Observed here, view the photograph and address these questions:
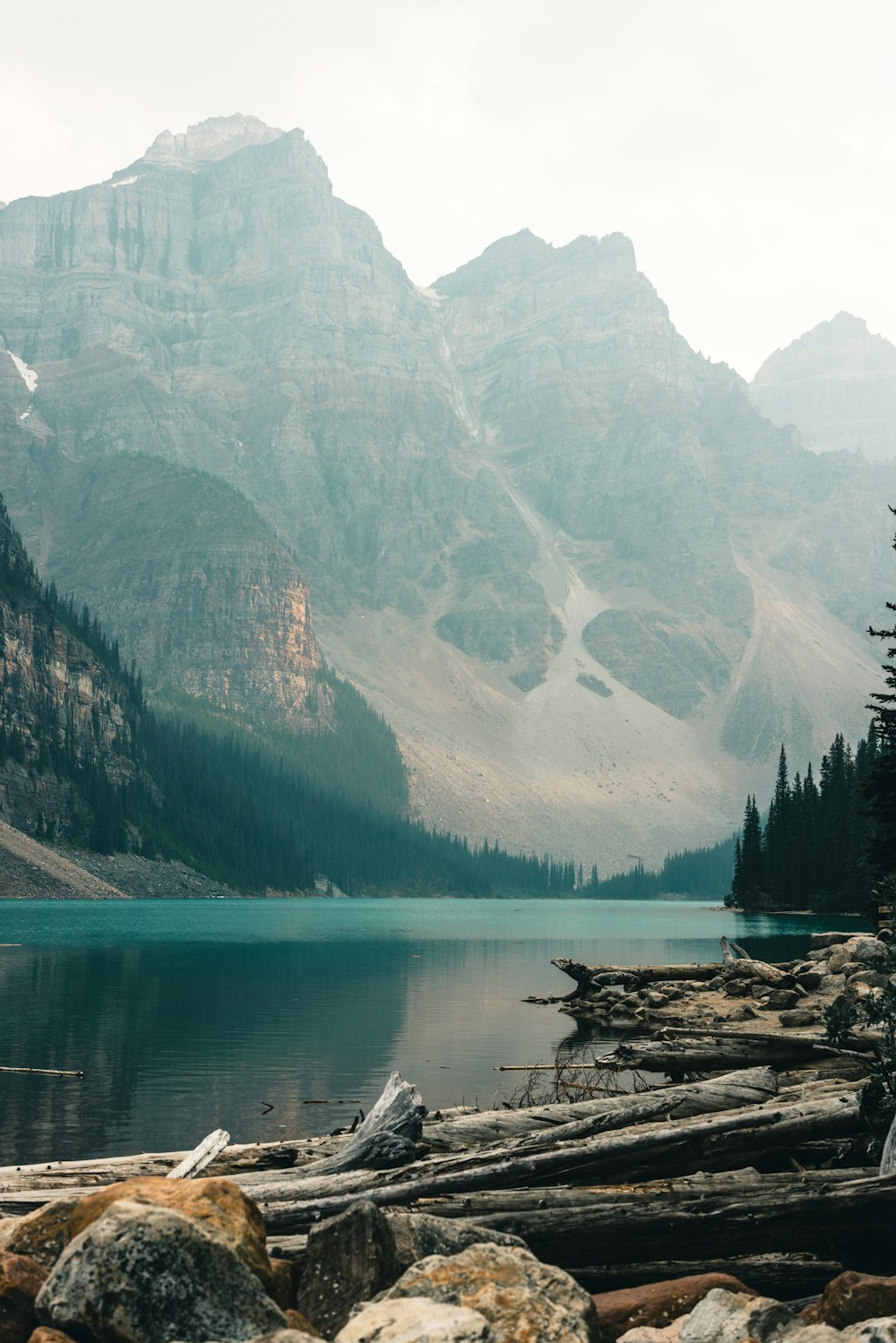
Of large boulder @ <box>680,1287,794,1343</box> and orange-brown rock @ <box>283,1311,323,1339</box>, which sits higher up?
large boulder @ <box>680,1287,794,1343</box>

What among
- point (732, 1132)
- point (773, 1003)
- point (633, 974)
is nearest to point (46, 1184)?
point (732, 1132)

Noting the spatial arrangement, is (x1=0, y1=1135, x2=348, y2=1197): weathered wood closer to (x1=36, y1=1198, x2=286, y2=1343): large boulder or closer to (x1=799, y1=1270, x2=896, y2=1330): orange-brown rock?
(x1=36, y1=1198, x2=286, y2=1343): large boulder

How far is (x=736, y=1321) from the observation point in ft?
40.9

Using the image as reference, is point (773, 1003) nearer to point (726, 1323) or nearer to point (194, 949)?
point (726, 1323)

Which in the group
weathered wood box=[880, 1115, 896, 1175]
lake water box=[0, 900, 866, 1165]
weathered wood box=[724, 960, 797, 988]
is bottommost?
lake water box=[0, 900, 866, 1165]

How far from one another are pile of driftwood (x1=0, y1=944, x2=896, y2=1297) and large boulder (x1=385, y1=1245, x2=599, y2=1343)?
2414mm

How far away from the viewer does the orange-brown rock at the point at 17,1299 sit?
12.6 metres

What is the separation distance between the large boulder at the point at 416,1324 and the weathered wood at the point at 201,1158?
5210 mm

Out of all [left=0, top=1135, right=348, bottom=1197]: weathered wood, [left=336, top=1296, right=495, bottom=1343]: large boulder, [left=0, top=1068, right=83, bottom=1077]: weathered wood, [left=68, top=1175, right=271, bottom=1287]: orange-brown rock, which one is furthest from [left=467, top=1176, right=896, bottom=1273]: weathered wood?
[left=0, top=1068, right=83, bottom=1077]: weathered wood

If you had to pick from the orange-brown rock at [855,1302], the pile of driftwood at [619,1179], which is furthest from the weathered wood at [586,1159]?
Answer: the orange-brown rock at [855,1302]

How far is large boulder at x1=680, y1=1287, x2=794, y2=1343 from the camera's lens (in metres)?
12.3

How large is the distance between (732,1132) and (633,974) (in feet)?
130

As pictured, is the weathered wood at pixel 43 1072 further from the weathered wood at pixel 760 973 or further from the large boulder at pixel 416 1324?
the large boulder at pixel 416 1324

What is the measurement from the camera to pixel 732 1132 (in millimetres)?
17250
